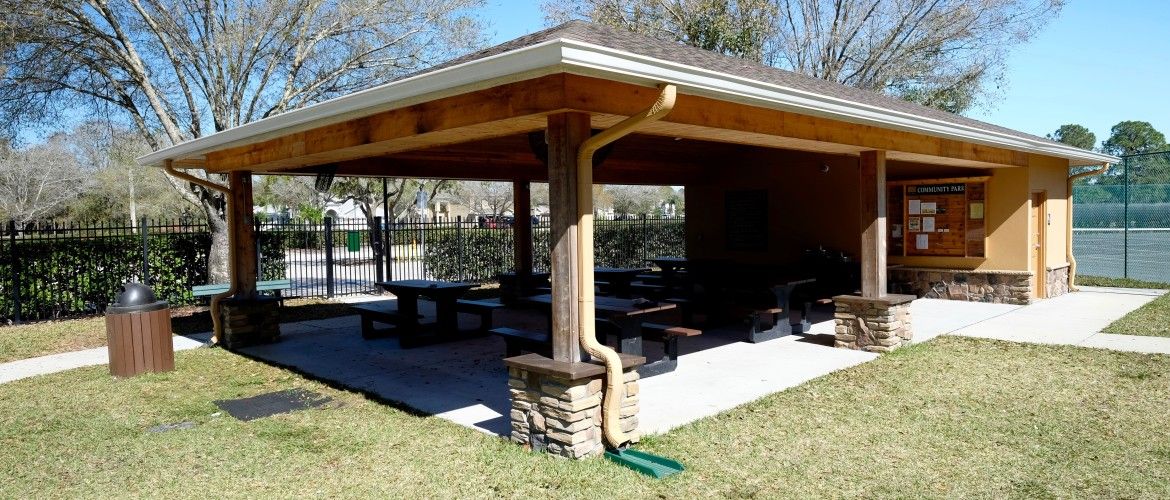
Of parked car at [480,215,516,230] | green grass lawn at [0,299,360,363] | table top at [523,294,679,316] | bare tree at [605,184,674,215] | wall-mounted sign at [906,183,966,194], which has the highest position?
bare tree at [605,184,674,215]

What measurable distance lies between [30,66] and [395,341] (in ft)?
29.1

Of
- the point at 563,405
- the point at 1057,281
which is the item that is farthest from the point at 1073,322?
the point at 563,405

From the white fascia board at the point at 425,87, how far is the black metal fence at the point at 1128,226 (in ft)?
47.6

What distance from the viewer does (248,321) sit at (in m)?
8.70

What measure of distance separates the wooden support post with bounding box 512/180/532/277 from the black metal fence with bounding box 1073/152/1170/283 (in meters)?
11.2

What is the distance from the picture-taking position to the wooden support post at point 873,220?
24.6 ft

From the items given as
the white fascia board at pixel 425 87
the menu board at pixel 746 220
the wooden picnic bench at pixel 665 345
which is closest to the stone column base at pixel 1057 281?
the menu board at pixel 746 220

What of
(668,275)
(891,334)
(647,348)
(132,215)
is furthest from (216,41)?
(132,215)

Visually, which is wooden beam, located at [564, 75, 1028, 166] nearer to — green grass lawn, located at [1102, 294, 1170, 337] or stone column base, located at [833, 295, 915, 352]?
stone column base, located at [833, 295, 915, 352]

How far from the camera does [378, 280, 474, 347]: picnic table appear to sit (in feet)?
27.8

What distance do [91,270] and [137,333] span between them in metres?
5.23

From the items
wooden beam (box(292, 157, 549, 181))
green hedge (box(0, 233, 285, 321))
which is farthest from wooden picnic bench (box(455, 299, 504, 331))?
green hedge (box(0, 233, 285, 321))

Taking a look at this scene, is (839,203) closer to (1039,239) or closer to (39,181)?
(1039,239)

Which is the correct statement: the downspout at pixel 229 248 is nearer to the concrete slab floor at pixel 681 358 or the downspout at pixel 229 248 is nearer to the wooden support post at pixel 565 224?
the concrete slab floor at pixel 681 358
